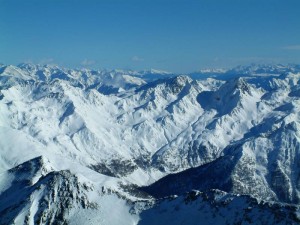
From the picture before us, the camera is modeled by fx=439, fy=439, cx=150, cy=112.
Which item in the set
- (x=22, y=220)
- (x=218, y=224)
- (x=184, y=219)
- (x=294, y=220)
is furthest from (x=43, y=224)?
(x=294, y=220)

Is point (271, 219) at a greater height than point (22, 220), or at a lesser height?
greater

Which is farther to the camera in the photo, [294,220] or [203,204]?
[203,204]

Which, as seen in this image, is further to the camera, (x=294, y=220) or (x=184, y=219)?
(x=184, y=219)

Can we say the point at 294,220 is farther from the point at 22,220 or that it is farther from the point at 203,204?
the point at 22,220

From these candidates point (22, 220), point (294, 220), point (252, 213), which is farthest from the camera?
point (22, 220)

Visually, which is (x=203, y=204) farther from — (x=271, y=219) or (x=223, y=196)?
Result: (x=271, y=219)

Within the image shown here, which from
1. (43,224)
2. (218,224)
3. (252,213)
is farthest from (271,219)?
(43,224)

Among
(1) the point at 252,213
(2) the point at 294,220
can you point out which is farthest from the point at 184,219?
(2) the point at 294,220

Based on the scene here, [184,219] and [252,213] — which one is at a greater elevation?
[252,213]

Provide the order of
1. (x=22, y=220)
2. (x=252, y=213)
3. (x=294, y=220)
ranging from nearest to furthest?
(x=294, y=220), (x=252, y=213), (x=22, y=220)
